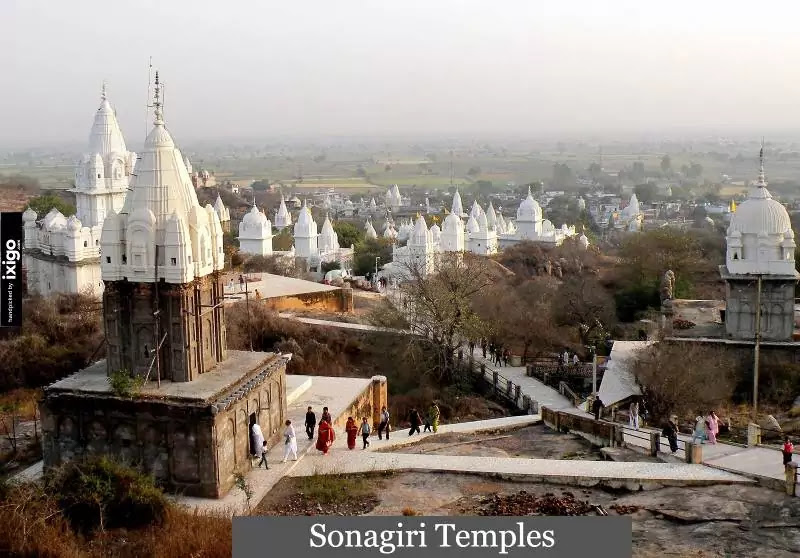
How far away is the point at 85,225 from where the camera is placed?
38500mm

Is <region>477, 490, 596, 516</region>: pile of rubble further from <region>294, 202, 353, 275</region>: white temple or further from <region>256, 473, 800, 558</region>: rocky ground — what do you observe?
<region>294, 202, 353, 275</region>: white temple

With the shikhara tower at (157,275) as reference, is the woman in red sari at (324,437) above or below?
below

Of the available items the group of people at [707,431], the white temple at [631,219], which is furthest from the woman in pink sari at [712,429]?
the white temple at [631,219]

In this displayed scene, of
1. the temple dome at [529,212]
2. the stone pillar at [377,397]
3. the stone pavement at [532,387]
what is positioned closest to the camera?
the stone pillar at [377,397]

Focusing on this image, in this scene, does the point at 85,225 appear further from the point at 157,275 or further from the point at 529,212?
the point at 529,212

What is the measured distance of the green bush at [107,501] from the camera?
1180 cm

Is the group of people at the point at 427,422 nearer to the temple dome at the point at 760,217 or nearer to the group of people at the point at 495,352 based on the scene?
the group of people at the point at 495,352

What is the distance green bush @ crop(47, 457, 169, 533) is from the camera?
11805 mm

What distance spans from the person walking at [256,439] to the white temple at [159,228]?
2729 millimetres

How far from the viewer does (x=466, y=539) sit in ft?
29.6

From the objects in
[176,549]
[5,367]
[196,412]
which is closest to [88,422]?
[196,412]

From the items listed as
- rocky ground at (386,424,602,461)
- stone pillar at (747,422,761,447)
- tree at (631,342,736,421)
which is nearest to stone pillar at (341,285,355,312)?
tree at (631,342,736,421)

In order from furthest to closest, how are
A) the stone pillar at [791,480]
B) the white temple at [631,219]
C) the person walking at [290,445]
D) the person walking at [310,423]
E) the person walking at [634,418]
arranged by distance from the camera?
A: the white temple at [631,219] < the person walking at [634,418] < the person walking at [310,423] < the person walking at [290,445] < the stone pillar at [791,480]
